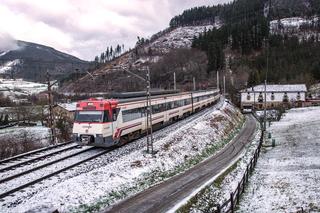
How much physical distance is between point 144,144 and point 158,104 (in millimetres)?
8685

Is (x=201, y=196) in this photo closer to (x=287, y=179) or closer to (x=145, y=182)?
(x=145, y=182)

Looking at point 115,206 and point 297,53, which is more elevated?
point 297,53

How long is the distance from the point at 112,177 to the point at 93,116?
7.29 meters

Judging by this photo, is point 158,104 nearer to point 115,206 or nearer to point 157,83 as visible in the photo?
point 115,206

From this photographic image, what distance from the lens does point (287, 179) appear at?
24188mm

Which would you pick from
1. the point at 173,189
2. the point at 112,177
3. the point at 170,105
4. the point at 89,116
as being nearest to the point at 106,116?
the point at 89,116

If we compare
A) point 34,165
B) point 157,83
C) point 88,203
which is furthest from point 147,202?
point 157,83

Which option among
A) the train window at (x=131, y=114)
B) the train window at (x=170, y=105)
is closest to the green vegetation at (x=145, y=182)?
A: the train window at (x=131, y=114)

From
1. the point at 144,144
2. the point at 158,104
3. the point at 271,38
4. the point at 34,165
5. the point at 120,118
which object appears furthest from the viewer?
the point at 271,38

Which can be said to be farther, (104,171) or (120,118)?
(120,118)

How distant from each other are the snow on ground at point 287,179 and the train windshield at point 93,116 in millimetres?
11774

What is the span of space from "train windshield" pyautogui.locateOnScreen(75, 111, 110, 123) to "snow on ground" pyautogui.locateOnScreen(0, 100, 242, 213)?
2763mm

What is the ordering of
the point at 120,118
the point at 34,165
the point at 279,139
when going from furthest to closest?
the point at 279,139 → the point at 120,118 → the point at 34,165

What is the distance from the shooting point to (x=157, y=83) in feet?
483
